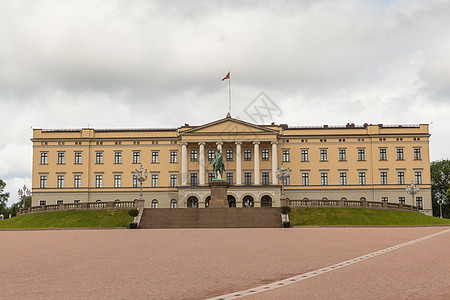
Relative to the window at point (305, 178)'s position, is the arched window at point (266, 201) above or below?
below

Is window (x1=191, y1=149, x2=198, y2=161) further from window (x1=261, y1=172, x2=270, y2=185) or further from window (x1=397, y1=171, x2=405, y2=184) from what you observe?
window (x1=397, y1=171, x2=405, y2=184)

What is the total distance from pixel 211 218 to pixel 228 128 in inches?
1352

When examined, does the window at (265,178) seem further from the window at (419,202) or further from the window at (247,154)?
the window at (419,202)

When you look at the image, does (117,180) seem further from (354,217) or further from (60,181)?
(354,217)

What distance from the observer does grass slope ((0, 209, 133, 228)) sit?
50.8 m

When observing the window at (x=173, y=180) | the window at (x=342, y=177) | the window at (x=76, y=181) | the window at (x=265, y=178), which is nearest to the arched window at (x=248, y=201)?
the window at (x=265, y=178)

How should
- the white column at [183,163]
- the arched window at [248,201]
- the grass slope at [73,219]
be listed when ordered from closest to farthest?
the grass slope at [73,219]
the arched window at [248,201]
the white column at [183,163]

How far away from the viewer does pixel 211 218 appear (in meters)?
50.5

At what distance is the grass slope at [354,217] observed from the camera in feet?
169

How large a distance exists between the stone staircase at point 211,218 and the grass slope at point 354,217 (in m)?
3.26

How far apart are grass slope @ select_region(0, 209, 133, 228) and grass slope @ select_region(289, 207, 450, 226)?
18.4 metres

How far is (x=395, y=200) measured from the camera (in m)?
84.1

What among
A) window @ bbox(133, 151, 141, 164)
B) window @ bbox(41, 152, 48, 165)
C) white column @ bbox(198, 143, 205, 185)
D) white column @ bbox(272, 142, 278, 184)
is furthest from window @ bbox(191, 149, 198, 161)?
window @ bbox(41, 152, 48, 165)

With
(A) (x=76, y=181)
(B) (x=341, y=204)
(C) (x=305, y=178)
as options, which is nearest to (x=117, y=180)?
(A) (x=76, y=181)
